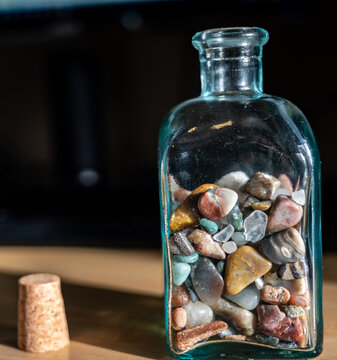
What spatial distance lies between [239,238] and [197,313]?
0.27 feet

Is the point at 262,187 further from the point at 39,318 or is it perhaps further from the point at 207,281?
the point at 39,318

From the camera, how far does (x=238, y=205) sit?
0.51m

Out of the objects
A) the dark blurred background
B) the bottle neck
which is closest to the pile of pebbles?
the bottle neck

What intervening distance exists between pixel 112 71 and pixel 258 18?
1.31 ft

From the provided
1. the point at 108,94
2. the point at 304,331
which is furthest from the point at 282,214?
the point at 108,94

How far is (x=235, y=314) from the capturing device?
51 centimetres

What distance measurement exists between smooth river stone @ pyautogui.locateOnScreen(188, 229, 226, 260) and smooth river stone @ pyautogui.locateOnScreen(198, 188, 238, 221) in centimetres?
2

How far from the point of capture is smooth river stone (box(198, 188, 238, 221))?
1.65 ft

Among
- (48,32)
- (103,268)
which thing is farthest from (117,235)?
(48,32)

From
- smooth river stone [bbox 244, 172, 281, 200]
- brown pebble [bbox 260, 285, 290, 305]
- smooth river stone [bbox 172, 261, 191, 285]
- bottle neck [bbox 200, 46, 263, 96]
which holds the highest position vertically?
bottle neck [bbox 200, 46, 263, 96]

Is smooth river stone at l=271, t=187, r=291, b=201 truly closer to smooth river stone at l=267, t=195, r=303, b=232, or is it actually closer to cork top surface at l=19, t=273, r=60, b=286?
smooth river stone at l=267, t=195, r=303, b=232

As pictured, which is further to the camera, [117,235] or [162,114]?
[162,114]

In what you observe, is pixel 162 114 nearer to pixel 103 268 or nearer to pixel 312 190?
pixel 103 268

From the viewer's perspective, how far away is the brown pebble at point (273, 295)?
1.64 feet
